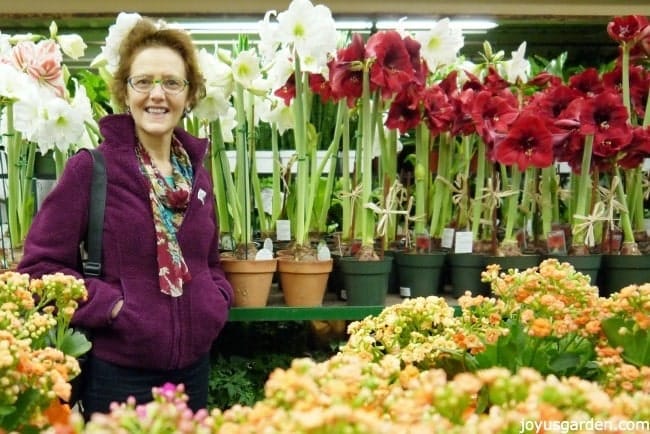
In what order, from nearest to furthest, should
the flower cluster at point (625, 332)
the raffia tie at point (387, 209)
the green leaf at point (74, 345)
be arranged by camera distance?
the flower cluster at point (625, 332)
the green leaf at point (74, 345)
the raffia tie at point (387, 209)

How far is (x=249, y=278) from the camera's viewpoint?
6.12ft

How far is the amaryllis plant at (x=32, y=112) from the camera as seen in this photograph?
5.89 feet

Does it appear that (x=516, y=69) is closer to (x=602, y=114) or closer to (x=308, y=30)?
(x=602, y=114)

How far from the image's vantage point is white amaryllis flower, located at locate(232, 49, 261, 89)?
1.88 m

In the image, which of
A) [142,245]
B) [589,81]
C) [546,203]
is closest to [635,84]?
[589,81]

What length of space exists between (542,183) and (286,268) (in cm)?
87

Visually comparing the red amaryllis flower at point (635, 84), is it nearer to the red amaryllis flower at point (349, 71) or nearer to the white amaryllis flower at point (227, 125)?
the red amaryllis flower at point (349, 71)

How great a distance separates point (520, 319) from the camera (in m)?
1.13

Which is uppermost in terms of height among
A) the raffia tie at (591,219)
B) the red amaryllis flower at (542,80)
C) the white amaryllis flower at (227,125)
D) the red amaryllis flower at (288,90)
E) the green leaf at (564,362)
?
the red amaryllis flower at (542,80)

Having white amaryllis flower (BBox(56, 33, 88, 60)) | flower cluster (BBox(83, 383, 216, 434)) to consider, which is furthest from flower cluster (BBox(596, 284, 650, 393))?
white amaryllis flower (BBox(56, 33, 88, 60))

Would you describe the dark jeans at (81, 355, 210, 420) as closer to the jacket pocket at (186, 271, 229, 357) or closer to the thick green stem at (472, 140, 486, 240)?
the jacket pocket at (186, 271, 229, 357)

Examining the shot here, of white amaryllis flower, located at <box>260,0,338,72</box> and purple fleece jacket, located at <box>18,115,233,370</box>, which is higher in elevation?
white amaryllis flower, located at <box>260,0,338,72</box>

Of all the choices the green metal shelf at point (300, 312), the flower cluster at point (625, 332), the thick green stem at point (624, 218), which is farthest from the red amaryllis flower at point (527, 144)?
the flower cluster at point (625, 332)

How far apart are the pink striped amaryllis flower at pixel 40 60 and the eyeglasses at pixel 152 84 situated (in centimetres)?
42
